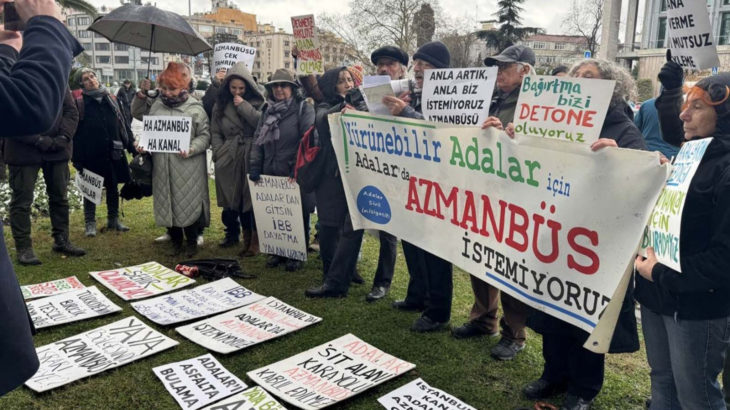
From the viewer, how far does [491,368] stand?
12.8 feet

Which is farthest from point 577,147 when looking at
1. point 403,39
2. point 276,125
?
point 403,39

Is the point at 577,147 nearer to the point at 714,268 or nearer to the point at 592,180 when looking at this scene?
the point at 592,180

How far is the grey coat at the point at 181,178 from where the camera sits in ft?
20.3

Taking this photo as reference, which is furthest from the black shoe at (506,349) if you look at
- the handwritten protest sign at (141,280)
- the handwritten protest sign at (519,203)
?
the handwritten protest sign at (141,280)

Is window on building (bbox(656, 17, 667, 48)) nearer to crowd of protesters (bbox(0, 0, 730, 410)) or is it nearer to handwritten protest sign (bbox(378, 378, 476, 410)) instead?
crowd of protesters (bbox(0, 0, 730, 410))

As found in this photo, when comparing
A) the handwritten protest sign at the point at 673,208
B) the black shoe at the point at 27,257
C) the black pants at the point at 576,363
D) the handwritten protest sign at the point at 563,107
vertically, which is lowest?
the black shoe at the point at 27,257

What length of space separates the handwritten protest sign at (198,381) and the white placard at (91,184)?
3828 mm

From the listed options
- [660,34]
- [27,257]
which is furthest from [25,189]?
[660,34]

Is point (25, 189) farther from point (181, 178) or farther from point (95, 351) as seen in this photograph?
point (95, 351)

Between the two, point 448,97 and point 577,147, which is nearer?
point 577,147

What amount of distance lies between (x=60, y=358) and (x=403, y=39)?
36.4m

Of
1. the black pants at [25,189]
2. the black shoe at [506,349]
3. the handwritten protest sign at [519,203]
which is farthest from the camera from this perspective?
the black pants at [25,189]

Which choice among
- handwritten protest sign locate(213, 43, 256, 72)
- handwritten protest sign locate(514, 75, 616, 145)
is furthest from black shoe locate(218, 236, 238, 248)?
handwritten protest sign locate(514, 75, 616, 145)

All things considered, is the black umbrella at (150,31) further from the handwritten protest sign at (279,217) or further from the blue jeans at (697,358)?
the blue jeans at (697,358)
